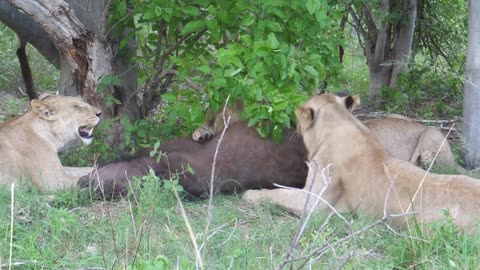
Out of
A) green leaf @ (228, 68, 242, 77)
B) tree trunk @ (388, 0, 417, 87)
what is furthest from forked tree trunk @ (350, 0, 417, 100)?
green leaf @ (228, 68, 242, 77)

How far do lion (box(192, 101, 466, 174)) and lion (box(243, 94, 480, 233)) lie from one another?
0.78m

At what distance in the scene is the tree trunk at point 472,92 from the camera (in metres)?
6.97

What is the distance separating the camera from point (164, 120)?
8.23 metres

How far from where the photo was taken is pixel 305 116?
20.0 feet

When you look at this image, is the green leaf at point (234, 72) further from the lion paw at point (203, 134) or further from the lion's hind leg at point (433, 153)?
the lion's hind leg at point (433, 153)

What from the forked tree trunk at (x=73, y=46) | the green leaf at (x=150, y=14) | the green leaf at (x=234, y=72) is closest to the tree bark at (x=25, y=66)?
the forked tree trunk at (x=73, y=46)

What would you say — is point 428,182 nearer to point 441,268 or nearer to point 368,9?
point 441,268

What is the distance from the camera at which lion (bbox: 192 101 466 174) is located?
6832mm

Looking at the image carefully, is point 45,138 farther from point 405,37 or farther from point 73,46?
point 405,37

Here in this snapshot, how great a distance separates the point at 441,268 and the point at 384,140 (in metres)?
2.53

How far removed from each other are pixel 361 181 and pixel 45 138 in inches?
105

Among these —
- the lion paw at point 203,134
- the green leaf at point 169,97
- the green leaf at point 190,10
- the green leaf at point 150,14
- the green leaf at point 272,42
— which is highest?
the green leaf at point 190,10

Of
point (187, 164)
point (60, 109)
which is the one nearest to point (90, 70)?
point (60, 109)

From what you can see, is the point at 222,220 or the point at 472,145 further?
the point at 472,145
